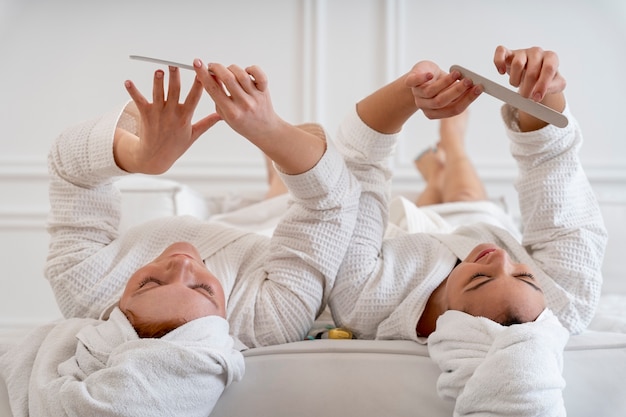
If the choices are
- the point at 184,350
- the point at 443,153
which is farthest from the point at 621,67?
the point at 184,350

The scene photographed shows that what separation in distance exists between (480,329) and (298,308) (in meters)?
0.33

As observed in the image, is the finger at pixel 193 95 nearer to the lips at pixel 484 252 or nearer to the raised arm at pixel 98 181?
the raised arm at pixel 98 181

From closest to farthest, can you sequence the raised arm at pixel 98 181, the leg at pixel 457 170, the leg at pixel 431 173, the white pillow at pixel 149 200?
the raised arm at pixel 98 181 → the white pillow at pixel 149 200 → the leg at pixel 457 170 → the leg at pixel 431 173

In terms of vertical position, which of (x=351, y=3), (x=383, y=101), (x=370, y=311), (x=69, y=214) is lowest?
(x=370, y=311)

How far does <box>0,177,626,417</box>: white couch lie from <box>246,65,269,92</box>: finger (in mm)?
362

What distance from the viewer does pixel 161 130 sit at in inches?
47.9

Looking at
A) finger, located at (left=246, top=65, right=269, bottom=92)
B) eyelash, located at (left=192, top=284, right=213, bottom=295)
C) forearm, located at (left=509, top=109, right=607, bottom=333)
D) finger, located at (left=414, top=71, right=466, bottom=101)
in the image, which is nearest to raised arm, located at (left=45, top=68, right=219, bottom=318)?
finger, located at (left=246, top=65, right=269, bottom=92)

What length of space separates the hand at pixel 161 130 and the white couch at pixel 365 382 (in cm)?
34

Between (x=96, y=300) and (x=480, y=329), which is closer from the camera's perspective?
(x=480, y=329)

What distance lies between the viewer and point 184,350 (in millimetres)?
944

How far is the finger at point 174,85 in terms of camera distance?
3.76 feet

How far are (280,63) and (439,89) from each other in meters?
1.69

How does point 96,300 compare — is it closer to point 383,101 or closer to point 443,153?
point 383,101

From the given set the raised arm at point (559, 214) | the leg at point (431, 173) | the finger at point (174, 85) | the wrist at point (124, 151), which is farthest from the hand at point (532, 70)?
the leg at point (431, 173)
